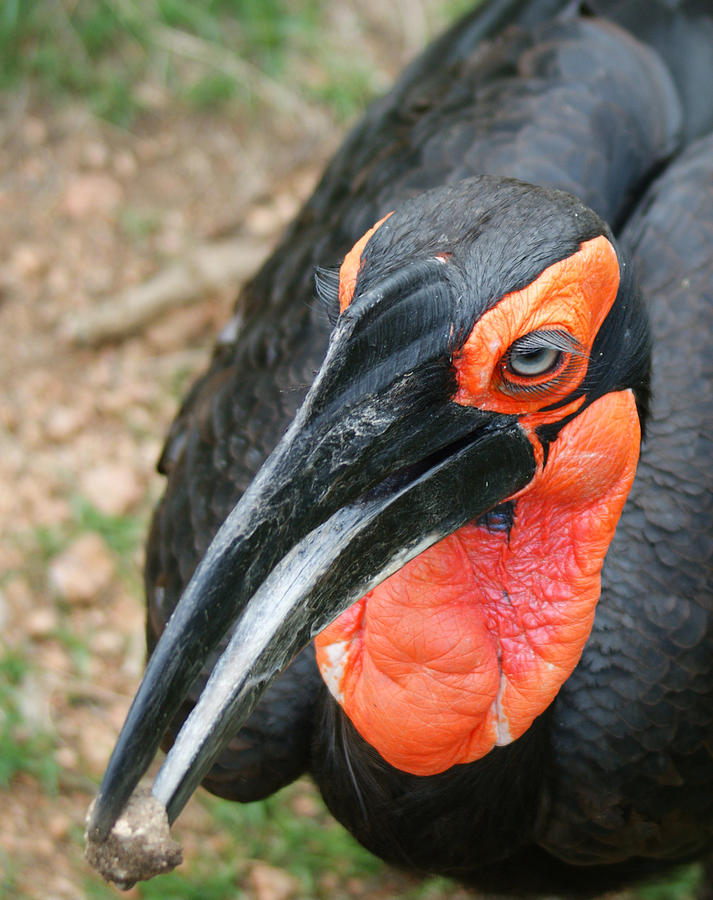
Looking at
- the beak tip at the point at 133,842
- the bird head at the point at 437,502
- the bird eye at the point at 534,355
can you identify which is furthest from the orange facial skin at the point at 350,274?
the beak tip at the point at 133,842

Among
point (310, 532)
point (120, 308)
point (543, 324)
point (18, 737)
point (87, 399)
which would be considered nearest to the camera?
point (310, 532)

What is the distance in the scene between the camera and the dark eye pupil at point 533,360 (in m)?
2.34

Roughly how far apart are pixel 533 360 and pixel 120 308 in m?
3.07

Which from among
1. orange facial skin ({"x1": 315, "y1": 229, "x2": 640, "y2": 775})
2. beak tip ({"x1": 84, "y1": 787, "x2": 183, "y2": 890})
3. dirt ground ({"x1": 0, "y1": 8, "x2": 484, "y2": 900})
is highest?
orange facial skin ({"x1": 315, "y1": 229, "x2": 640, "y2": 775})

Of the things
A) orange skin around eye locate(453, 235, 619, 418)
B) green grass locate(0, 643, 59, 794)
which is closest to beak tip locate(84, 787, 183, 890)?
orange skin around eye locate(453, 235, 619, 418)

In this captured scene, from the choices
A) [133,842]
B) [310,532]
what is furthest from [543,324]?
[133,842]

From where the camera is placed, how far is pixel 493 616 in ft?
8.90

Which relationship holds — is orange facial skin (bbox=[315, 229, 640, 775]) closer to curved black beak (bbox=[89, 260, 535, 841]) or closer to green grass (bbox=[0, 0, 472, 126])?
curved black beak (bbox=[89, 260, 535, 841])

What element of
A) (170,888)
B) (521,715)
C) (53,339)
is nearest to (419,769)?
(521,715)

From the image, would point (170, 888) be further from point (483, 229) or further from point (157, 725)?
point (483, 229)

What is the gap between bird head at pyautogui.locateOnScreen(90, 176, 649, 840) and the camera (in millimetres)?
2168

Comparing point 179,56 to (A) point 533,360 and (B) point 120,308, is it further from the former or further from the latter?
(A) point 533,360

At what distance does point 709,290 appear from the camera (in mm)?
3330

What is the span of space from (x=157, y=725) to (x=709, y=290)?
197cm
